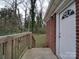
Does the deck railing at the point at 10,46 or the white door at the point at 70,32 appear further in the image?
the white door at the point at 70,32

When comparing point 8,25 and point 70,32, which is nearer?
point 70,32

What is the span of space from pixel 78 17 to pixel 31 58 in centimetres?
497

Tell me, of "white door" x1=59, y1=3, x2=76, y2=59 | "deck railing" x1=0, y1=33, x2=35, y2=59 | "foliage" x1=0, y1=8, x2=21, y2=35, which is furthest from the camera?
"foliage" x1=0, y1=8, x2=21, y2=35

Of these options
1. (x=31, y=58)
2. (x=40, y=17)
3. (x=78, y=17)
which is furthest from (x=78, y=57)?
(x=40, y=17)

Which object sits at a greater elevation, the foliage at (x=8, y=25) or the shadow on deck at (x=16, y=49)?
the foliage at (x=8, y=25)

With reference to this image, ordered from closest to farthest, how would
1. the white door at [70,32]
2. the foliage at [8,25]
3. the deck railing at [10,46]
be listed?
the deck railing at [10,46] → the white door at [70,32] → the foliage at [8,25]

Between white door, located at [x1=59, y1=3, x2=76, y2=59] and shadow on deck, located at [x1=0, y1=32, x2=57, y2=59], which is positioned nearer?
shadow on deck, located at [x1=0, y1=32, x2=57, y2=59]

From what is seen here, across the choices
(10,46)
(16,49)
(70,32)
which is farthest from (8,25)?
(10,46)

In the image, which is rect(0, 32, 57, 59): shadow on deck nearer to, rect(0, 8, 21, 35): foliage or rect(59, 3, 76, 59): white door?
rect(0, 8, 21, 35): foliage

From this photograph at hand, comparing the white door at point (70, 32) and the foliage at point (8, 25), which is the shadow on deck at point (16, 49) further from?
the white door at point (70, 32)

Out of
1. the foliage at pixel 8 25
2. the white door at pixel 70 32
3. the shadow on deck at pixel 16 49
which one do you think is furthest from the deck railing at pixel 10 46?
the foliage at pixel 8 25

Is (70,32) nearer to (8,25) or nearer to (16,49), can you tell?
(16,49)

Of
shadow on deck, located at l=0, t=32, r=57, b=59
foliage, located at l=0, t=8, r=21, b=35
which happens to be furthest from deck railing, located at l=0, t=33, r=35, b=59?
foliage, located at l=0, t=8, r=21, b=35

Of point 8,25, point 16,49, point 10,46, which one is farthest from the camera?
point 8,25
